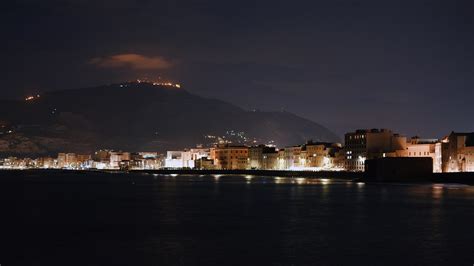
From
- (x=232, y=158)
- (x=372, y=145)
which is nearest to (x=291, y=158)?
(x=232, y=158)

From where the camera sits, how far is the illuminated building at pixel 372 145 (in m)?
116

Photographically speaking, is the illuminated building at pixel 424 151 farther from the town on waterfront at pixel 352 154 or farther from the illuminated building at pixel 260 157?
the illuminated building at pixel 260 157

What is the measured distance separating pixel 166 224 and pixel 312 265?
11436 millimetres

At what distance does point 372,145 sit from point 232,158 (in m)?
58.2

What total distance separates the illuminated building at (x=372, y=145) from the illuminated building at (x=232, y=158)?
4941 cm

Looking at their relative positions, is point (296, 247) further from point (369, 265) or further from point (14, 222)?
point (14, 222)

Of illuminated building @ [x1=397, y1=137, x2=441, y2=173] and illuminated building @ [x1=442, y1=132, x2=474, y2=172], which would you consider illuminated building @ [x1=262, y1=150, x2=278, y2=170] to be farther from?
illuminated building @ [x1=442, y1=132, x2=474, y2=172]

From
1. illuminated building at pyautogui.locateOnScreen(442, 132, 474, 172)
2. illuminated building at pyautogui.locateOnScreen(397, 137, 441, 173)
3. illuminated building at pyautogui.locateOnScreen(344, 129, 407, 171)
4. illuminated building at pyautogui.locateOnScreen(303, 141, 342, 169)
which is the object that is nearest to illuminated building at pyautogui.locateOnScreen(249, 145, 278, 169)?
illuminated building at pyautogui.locateOnScreen(303, 141, 342, 169)

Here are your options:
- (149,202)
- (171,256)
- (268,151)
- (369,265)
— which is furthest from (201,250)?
(268,151)

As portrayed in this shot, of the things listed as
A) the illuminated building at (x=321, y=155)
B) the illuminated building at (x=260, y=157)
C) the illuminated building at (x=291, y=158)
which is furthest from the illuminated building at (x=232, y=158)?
the illuminated building at (x=321, y=155)

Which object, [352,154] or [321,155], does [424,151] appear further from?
[321,155]

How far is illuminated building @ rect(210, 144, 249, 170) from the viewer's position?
168m

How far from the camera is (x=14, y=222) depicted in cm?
2966

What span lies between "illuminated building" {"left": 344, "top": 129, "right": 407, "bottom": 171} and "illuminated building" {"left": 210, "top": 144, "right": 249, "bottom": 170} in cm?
4941
